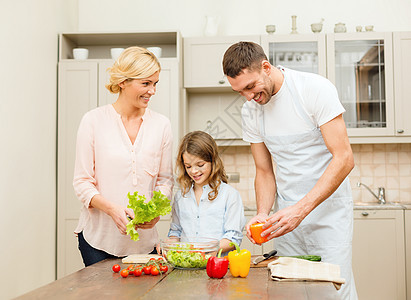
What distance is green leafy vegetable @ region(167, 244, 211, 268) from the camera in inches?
68.2

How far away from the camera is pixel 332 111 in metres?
1.92

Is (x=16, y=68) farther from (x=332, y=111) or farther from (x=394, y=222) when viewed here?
(x=394, y=222)

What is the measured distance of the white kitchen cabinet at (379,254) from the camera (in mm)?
3684

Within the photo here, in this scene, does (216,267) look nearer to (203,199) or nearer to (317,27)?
(203,199)

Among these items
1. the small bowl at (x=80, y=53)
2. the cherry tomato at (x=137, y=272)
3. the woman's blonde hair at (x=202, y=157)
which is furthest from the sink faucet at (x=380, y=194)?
the cherry tomato at (x=137, y=272)

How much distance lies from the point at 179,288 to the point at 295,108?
953mm

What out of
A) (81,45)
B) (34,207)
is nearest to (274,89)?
(34,207)

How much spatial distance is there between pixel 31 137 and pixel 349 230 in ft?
7.48

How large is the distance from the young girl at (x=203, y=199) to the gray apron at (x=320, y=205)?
327 mm

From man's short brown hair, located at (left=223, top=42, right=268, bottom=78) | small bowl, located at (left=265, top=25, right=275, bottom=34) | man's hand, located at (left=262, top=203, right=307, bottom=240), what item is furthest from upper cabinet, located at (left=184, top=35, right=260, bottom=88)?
man's hand, located at (left=262, top=203, right=307, bottom=240)

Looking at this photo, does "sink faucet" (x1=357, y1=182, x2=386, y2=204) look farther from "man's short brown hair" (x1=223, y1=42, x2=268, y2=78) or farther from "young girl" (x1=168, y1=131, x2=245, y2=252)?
"man's short brown hair" (x1=223, y1=42, x2=268, y2=78)

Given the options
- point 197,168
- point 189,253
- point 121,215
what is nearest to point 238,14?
point 197,168

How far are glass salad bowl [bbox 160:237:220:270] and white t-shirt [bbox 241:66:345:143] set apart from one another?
63 cm

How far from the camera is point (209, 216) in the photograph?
91.7 inches
